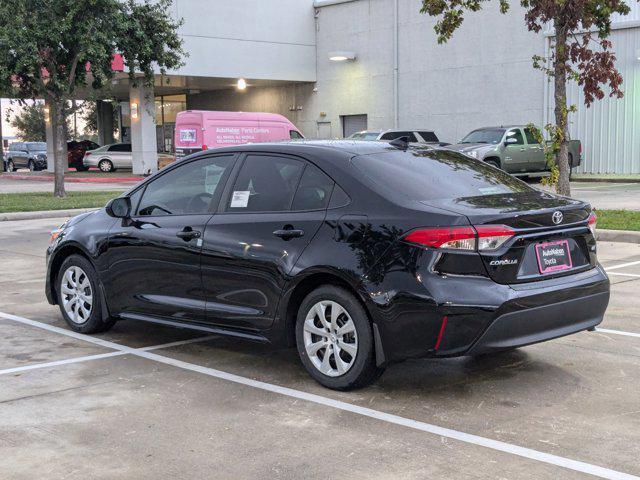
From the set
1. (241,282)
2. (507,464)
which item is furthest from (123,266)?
(507,464)

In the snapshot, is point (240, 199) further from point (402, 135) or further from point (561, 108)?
point (402, 135)

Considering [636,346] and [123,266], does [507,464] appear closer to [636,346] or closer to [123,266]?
[636,346]

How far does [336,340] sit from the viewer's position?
5535mm

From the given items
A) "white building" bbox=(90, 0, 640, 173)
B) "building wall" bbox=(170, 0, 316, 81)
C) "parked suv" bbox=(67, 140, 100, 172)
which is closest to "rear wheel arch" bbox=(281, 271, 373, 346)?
"white building" bbox=(90, 0, 640, 173)

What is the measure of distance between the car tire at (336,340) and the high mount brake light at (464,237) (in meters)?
0.61

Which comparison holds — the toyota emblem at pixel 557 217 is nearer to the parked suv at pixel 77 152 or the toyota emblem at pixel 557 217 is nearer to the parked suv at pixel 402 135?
the parked suv at pixel 402 135

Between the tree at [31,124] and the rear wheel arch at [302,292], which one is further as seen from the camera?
the tree at [31,124]

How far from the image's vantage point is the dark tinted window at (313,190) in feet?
19.0

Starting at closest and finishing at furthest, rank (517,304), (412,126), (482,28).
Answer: (517,304) < (482,28) < (412,126)

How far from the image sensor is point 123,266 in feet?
22.7

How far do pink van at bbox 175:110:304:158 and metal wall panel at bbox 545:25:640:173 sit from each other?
10523mm

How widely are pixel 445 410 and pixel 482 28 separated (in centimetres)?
2996

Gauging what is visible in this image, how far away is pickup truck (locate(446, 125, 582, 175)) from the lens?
27.5 meters

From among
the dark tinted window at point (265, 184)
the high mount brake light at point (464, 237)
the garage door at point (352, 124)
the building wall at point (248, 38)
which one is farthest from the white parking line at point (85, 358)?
the garage door at point (352, 124)
